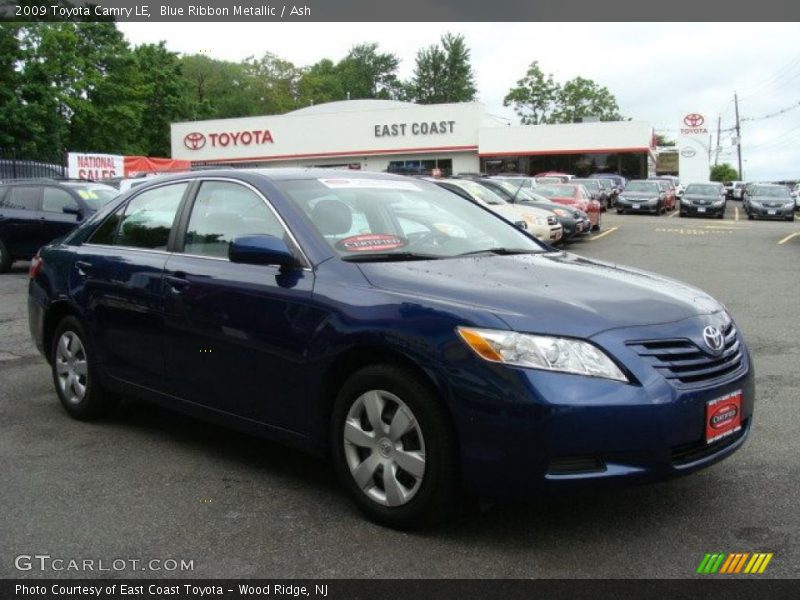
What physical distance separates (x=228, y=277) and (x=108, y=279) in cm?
118

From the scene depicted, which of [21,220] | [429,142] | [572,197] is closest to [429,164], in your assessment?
[429,142]

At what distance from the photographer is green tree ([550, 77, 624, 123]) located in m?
86.2

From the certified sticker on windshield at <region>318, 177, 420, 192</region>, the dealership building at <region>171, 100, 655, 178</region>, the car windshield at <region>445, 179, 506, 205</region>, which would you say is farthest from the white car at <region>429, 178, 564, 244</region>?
the dealership building at <region>171, 100, 655, 178</region>

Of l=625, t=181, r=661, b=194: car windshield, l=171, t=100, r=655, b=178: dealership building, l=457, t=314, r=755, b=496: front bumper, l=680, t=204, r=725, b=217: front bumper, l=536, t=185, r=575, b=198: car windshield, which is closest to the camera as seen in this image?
l=457, t=314, r=755, b=496: front bumper

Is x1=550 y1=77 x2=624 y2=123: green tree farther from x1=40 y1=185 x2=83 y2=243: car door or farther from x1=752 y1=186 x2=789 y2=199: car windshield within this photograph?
x1=40 y1=185 x2=83 y2=243: car door

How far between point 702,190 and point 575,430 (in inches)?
1276

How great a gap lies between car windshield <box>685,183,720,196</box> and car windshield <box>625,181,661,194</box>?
1.35 m

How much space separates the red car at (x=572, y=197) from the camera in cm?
2198

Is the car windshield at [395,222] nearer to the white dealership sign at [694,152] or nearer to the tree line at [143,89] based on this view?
the tree line at [143,89]

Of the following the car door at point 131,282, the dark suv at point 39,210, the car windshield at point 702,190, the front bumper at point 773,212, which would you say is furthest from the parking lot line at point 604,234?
the car door at point 131,282

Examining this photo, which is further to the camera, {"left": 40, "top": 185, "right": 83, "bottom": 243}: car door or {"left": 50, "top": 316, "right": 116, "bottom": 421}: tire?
{"left": 40, "top": 185, "right": 83, "bottom": 243}: car door

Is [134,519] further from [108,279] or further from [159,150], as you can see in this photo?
[159,150]

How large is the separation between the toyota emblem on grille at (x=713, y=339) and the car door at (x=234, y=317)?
172 cm
